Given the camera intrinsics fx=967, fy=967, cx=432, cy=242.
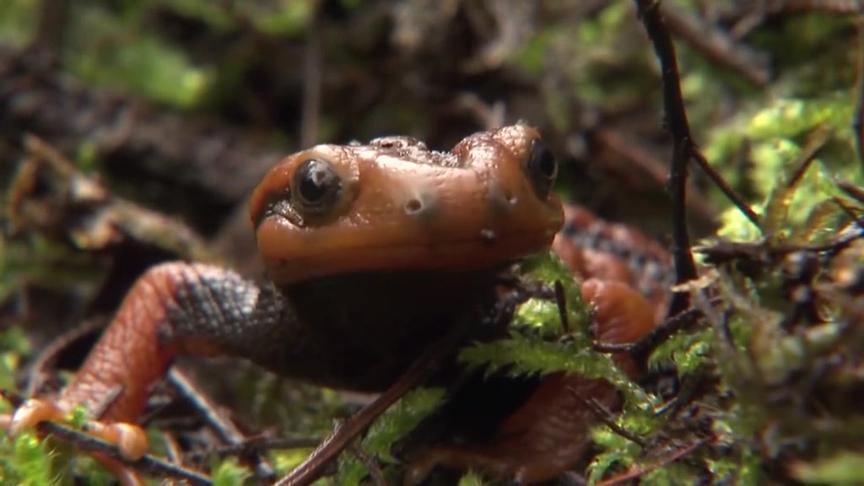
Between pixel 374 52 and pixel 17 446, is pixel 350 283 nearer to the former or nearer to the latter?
pixel 17 446

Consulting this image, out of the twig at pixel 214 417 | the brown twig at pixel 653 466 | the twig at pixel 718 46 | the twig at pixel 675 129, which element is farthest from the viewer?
the twig at pixel 718 46

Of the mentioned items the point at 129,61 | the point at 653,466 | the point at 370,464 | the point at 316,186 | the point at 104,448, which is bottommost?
the point at 653,466

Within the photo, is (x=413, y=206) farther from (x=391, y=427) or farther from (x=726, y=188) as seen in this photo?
(x=726, y=188)

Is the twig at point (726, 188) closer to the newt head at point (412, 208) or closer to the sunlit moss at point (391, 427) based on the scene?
the newt head at point (412, 208)

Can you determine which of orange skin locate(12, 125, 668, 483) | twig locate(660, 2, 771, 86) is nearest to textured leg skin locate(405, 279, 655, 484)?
orange skin locate(12, 125, 668, 483)

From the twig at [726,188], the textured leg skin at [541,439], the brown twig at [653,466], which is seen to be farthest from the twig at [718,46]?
the brown twig at [653,466]

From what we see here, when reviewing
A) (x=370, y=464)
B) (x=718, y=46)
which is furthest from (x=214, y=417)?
(x=718, y=46)

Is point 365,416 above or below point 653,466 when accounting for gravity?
above

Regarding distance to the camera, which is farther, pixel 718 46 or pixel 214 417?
pixel 718 46
